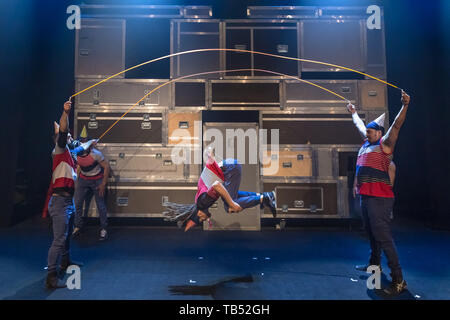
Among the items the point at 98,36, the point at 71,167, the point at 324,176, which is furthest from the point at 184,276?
the point at 98,36

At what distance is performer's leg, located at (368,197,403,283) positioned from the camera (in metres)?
3.15

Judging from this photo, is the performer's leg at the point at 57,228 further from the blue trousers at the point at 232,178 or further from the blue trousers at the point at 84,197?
the blue trousers at the point at 84,197

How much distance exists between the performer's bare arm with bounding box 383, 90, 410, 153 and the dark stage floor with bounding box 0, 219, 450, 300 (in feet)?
5.28

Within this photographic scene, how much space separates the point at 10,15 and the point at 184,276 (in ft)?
21.2

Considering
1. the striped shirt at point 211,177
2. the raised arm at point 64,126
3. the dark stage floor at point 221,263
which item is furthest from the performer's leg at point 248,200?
the raised arm at point 64,126

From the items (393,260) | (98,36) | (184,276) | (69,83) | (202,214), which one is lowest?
(184,276)

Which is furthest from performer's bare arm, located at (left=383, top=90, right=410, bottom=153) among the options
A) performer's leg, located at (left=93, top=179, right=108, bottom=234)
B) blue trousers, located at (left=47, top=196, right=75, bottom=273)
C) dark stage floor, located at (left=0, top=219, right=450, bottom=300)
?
performer's leg, located at (left=93, top=179, right=108, bottom=234)

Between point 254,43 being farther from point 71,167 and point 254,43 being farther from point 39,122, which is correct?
point 39,122

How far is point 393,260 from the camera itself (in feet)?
10.4

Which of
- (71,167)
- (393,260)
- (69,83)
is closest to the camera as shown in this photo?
(393,260)

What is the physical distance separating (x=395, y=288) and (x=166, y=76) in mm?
5444

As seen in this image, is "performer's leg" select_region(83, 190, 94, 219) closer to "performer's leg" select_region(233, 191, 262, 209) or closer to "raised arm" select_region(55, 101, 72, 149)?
"raised arm" select_region(55, 101, 72, 149)

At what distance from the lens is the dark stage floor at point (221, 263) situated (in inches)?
123

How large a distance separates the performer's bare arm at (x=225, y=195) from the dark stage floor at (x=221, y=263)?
0.88m
